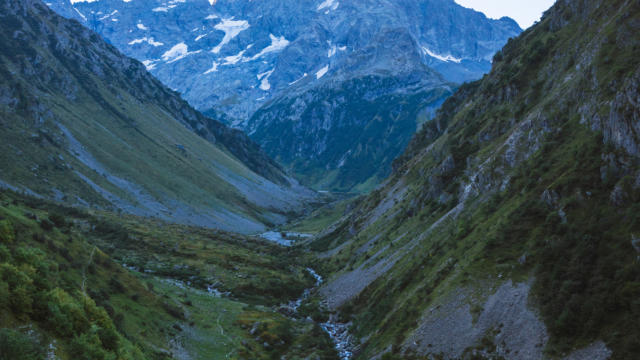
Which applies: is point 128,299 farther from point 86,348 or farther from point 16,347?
point 16,347

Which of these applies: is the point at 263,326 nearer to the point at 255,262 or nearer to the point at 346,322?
the point at 346,322

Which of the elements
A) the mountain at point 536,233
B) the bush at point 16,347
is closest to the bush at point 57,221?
the bush at point 16,347

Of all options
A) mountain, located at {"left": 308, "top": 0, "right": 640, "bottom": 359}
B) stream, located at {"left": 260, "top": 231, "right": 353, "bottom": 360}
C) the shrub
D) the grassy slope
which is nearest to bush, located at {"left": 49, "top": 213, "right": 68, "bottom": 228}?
the grassy slope

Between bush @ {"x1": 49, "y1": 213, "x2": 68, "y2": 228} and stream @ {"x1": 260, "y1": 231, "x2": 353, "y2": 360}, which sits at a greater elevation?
bush @ {"x1": 49, "y1": 213, "x2": 68, "y2": 228}

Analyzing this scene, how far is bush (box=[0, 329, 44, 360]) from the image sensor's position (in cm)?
1736

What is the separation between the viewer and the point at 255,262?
106 metres

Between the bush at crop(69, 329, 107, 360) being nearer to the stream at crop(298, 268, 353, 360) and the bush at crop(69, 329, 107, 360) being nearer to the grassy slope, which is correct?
the grassy slope

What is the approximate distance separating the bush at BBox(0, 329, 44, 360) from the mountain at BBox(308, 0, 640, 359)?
32.1 meters

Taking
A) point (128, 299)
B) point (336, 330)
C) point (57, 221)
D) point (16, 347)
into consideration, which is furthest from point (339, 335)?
point (16, 347)

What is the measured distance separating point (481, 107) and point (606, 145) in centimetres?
5607

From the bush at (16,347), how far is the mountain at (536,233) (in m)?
32.1

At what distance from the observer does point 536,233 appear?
141ft

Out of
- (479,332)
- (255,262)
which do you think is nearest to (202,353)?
(479,332)

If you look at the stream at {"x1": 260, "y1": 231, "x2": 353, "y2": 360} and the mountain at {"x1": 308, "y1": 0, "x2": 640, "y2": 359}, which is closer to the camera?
the mountain at {"x1": 308, "y1": 0, "x2": 640, "y2": 359}
